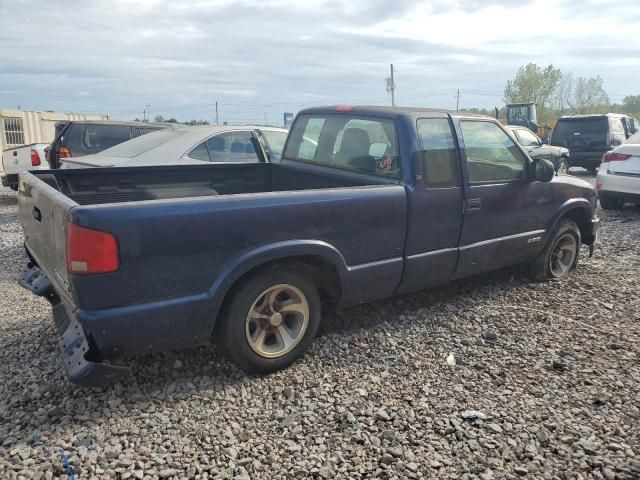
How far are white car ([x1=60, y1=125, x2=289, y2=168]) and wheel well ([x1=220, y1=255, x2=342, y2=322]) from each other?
2.88 m

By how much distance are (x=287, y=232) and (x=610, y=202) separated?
8.36 meters

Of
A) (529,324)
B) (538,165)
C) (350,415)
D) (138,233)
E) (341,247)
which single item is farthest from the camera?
(538,165)

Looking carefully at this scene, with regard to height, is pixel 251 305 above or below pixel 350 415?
above

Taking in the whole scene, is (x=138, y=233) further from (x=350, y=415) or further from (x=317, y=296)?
(x=350, y=415)

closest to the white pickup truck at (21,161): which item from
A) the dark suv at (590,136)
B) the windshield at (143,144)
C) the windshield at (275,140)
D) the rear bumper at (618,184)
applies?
the windshield at (143,144)

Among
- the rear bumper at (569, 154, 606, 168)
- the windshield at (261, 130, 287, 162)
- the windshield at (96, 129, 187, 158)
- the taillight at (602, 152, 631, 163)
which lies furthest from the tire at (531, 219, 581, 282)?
the rear bumper at (569, 154, 606, 168)

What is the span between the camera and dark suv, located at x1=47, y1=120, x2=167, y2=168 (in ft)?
29.4

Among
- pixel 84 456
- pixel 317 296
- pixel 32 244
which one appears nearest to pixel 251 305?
pixel 317 296

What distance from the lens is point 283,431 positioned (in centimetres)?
284

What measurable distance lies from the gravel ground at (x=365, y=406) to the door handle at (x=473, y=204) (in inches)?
36.0

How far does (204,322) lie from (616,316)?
11.7 ft

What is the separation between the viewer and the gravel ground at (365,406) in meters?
2.58

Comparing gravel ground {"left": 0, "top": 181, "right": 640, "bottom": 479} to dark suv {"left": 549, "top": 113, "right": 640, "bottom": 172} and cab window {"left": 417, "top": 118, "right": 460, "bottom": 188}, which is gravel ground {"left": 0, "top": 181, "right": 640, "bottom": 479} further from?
dark suv {"left": 549, "top": 113, "right": 640, "bottom": 172}

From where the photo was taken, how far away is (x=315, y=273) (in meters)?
3.62
